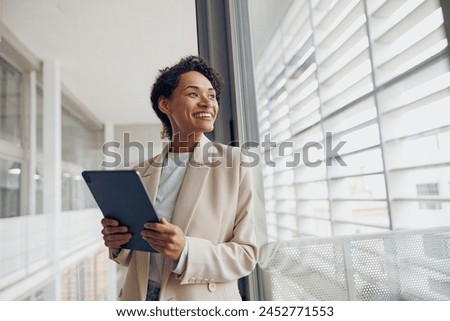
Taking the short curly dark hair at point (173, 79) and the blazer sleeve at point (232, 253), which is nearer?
the blazer sleeve at point (232, 253)

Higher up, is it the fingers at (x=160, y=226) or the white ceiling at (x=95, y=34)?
the white ceiling at (x=95, y=34)

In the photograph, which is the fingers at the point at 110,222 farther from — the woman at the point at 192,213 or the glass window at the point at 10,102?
the glass window at the point at 10,102

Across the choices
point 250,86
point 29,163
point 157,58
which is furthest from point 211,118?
point 29,163

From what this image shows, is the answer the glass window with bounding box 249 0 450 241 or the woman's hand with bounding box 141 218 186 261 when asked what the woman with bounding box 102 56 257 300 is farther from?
the glass window with bounding box 249 0 450 241

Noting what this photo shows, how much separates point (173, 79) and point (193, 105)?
98 mm

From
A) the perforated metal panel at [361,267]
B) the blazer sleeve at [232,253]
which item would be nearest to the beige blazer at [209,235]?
the blazer sleeve at [232,253]

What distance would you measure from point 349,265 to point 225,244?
31 centimetres

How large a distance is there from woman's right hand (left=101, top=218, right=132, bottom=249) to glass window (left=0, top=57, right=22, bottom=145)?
1.63 ft

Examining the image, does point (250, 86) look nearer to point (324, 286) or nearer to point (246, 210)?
Result: point (246, 210)

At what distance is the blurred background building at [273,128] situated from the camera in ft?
2.42

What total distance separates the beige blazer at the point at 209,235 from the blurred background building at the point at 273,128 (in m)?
0.07

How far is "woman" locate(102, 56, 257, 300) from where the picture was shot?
2.56 ft

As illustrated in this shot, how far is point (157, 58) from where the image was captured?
0.97m

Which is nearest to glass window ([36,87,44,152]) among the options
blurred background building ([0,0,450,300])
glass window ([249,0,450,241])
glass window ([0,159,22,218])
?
blurred background building ([0,0,450,300])
